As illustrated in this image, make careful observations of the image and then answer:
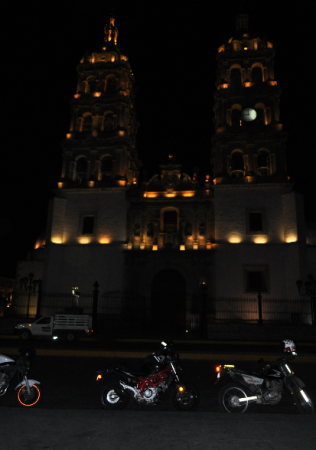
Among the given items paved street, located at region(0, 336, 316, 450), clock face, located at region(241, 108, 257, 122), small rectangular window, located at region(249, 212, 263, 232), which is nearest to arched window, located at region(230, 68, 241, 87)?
clock face, located at region(241, 108, 257, 122)

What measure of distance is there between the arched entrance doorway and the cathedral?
72mm

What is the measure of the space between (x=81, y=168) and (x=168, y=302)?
517 inches

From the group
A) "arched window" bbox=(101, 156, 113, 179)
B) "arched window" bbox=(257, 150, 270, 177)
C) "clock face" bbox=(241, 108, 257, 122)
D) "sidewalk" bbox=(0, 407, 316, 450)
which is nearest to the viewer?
"sidewalk" bbox=(0, 407, 316, 450)

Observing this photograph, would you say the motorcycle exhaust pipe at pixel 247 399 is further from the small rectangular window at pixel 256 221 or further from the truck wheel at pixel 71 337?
the small rectangular window at pixel 256 221

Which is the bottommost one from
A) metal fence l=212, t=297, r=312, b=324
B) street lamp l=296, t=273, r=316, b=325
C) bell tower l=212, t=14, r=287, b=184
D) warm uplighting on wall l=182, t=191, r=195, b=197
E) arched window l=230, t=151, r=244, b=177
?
metal fence l=212, t=297, r=312, b=324

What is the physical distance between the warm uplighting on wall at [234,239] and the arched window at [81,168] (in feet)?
41.5

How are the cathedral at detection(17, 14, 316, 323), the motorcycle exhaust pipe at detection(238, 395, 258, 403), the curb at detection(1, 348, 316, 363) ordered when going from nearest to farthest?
the motorcycle exhaust pipe at detection(238, 395, 258, 403)
the curb at detection(1, 348, 316, 363)
the cathedral at detection(17, 14, 316, 323)

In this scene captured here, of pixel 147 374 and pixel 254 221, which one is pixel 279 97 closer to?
pixel 254 221

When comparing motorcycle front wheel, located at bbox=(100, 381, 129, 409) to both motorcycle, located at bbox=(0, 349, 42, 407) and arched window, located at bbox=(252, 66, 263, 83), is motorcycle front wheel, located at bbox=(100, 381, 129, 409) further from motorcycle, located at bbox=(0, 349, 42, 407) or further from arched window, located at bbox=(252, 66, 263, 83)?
arched window, located at bbox=(252, 66, 263, 83)

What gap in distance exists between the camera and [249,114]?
99.6 ft

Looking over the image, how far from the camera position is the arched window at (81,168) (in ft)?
103

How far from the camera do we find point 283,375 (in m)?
6.23

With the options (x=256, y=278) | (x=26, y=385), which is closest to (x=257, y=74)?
(x=256, y=278)

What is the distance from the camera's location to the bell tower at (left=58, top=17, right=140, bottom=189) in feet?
101
